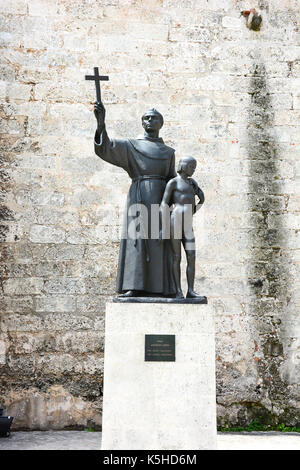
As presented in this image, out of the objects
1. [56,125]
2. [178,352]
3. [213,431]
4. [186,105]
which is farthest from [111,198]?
[213,431]

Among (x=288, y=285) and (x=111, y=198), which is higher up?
(x=111, y=198)

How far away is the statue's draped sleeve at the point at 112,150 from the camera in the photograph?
4.01m

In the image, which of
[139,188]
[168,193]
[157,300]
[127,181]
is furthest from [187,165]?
[127,181]

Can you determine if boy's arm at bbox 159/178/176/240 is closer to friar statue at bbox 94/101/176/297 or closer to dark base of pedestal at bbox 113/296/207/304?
friar statue at bbox 94/101/176/297

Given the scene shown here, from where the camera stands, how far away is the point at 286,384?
19.1 feet

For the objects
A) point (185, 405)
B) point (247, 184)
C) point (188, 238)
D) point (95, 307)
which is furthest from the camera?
point (247, 184)

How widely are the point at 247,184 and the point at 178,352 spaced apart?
3068mm

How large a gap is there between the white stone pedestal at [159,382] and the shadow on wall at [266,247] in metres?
2.46

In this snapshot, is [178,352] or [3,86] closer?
[178,352]

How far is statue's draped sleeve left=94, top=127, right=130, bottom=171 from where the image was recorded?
13.1 ft

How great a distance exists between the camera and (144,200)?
3.96 m

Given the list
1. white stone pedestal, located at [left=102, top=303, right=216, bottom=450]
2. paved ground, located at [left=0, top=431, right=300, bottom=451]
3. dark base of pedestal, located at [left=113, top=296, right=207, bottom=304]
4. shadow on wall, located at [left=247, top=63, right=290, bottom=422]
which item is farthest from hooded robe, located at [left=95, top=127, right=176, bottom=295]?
shadow on wall, located at [left=247, top=63, right=290, bottom=422]

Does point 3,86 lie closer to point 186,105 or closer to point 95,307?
point 186,105

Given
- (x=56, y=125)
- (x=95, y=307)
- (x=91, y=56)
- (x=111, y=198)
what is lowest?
(x=95, y=307)
